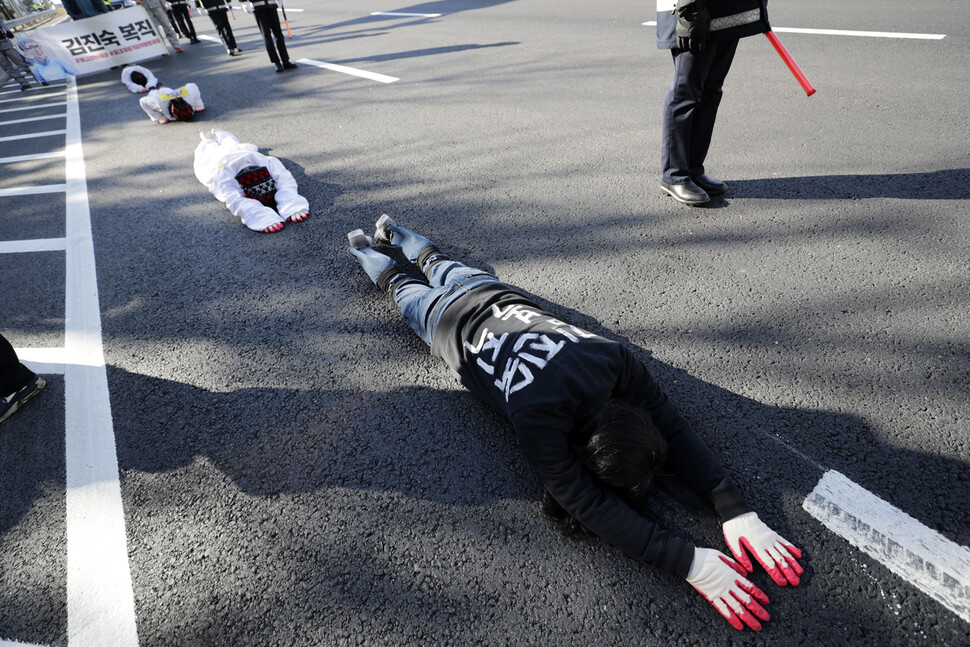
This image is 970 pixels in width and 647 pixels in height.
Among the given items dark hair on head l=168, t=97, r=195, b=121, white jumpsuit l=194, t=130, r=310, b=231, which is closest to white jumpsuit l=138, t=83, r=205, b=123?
dark hair on head l=168, t=97, r=195, b=121

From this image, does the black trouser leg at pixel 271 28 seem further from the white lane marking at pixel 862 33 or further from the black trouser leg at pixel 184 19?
the white lane marking at pixel 862 33

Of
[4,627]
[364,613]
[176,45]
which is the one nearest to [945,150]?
[364,613]

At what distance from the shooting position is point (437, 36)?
848 centimetres

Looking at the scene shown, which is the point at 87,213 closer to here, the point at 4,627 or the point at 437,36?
the point at 4,627

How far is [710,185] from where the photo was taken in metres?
3.22

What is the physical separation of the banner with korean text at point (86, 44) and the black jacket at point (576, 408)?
1222 centimetres

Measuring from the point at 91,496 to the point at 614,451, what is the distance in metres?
2.16

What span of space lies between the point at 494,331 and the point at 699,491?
955 mm

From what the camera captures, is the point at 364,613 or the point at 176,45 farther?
the point at 176,45

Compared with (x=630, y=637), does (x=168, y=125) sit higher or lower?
higher

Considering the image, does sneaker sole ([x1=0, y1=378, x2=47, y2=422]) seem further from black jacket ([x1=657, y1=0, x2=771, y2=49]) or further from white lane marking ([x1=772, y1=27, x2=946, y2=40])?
white lane marking ([x1=772, y1=27, x2=946, y2=40])

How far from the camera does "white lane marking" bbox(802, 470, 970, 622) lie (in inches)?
57.2

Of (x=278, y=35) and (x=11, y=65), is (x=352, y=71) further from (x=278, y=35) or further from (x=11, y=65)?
(x=11, y=65)

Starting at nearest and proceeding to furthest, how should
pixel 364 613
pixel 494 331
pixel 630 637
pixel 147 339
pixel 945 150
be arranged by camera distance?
pixel 630 637 → pixel 364 613 → pixel 494 331 → pixel 147 339 → pixel 945 150
